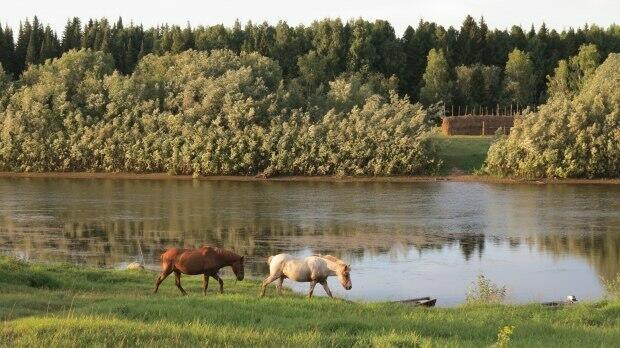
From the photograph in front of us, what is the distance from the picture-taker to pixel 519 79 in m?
119

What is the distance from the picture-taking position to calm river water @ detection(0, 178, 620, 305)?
35.1 m

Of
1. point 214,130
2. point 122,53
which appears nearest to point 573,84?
point 214,130

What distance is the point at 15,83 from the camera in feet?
347

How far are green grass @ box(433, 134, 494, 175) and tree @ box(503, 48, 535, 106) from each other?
2165 cm

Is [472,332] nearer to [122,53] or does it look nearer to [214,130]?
[214,130]

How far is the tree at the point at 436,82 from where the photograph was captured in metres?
116

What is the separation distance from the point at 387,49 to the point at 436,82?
1063cm

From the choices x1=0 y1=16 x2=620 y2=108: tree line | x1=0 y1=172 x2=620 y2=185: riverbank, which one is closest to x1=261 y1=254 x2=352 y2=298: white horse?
x1=0 y1=172 x2=620 y2=185: riverbank

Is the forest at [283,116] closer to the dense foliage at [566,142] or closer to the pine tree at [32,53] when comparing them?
the dense foliage at [566,142]

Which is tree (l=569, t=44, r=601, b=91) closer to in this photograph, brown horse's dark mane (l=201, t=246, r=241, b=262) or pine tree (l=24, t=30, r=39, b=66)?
pine tree (l=24, t=30, r=39, b=66)

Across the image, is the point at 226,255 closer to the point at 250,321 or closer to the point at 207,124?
the point at 250,321

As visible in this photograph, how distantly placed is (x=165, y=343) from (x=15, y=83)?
98078mm

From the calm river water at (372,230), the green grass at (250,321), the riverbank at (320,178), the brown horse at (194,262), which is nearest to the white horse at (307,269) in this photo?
the brown horse at (194,262)

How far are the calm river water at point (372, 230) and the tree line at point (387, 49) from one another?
138ft
